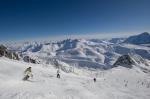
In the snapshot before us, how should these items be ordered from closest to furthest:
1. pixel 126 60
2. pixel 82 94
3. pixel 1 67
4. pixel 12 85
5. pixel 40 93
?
pixel 40 93 < pixel 82 94 < pixel 12 85 < pixel 1 67 < pixel 126 60

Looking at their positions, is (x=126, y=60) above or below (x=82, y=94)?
below

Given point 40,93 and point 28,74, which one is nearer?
point 40,93

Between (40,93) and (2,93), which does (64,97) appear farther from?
(2,93)

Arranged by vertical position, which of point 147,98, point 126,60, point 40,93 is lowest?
point 126,60

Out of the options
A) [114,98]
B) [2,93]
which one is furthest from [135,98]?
[2,93]

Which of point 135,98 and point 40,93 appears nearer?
point 40,93

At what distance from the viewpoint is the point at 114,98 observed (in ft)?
67.7

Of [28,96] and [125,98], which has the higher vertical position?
[28,96]

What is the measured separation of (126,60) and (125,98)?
412ft

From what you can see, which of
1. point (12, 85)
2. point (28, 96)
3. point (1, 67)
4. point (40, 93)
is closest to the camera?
point (28, 96)

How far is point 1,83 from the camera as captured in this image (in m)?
22.3

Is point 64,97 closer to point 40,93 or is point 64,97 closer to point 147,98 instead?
point 40,93

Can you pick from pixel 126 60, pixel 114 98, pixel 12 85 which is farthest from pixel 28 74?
pixel 126 60

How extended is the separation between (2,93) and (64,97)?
6.33m
